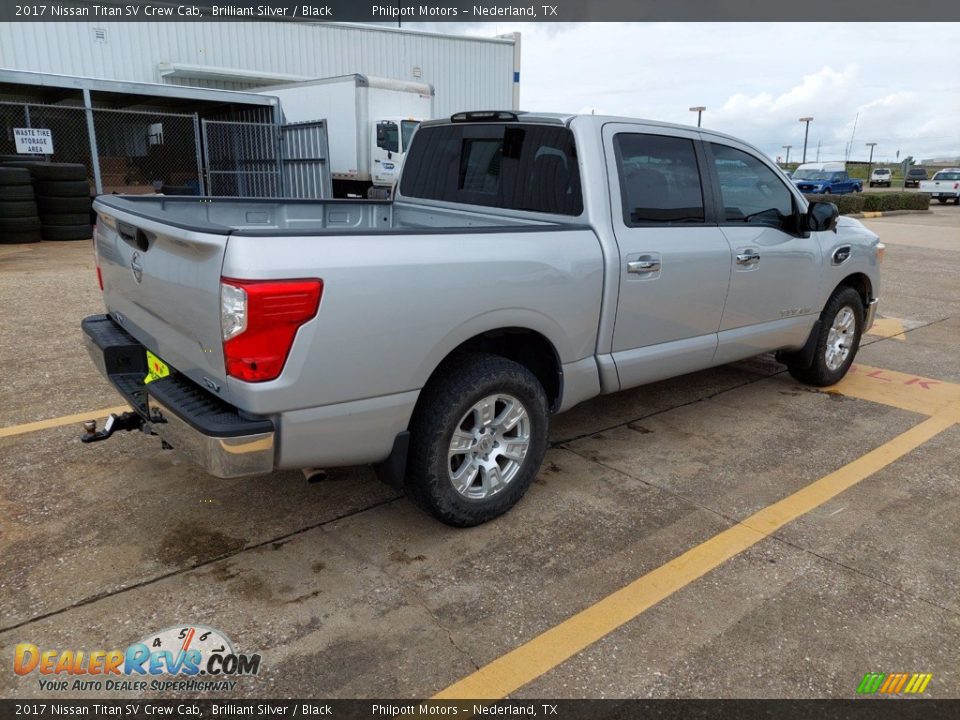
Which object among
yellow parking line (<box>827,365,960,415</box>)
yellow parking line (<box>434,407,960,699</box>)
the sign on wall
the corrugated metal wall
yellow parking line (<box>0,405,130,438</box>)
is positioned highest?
the corrugated metal wall

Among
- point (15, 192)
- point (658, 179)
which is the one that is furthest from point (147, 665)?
point (15, 192)

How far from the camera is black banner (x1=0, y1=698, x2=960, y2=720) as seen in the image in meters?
2.26

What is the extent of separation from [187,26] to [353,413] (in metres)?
21.2

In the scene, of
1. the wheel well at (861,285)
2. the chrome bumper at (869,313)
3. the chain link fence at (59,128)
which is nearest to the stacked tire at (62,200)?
the chain link fence at (59,128)

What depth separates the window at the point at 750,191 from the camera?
4367 millimetres

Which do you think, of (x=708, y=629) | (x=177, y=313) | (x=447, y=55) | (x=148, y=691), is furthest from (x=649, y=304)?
(x=447, y=55)

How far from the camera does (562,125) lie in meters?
3.71

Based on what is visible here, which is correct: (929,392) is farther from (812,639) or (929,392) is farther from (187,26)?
(187,26)

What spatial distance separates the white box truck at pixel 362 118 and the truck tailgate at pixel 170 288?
14.7 m

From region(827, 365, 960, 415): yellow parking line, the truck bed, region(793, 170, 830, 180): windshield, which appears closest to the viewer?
the truck bed

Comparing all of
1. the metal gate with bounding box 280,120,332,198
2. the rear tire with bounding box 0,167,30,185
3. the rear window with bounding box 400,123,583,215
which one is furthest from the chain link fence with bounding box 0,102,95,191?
the rear window with bounding box 400,123,583,215

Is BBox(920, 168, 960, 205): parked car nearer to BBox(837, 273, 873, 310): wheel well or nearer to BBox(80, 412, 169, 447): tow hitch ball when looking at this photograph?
BBox(837, 273, 873, 310): wheel well

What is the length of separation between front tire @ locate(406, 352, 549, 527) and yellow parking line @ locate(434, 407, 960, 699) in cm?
73

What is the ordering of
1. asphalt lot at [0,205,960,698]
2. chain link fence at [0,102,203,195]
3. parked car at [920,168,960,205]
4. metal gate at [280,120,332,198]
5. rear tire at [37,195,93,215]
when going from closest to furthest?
asphalt lot at [0,205,960,698] → rear tire at [37,195,93,215] → metal gate at [280,120,332,198] → chain link fence at [0,102,203,195] → parked car at [920,168,960,205]
